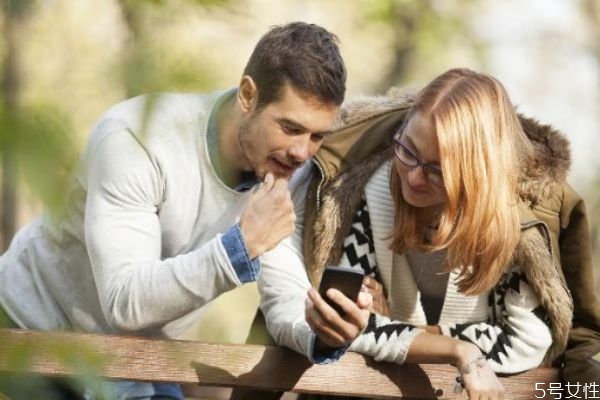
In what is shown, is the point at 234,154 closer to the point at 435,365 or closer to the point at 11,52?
the point at 435,365

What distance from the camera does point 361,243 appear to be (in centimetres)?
248

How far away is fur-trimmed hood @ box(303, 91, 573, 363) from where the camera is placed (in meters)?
2.37

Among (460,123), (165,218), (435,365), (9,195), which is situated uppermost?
(9,195)

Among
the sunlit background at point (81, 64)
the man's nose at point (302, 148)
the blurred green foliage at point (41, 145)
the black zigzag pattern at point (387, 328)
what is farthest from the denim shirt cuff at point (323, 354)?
the blurred green foliage at point (41, 145)

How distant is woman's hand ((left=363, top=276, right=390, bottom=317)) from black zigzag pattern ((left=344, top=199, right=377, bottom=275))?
0.12 ft

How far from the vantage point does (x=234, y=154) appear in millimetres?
2264

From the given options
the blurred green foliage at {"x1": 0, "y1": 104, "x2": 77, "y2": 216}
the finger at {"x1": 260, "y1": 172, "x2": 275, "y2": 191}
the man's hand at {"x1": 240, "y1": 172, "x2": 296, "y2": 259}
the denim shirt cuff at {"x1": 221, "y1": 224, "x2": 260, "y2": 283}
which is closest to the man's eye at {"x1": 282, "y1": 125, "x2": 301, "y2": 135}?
the finger at {"x1": 260, "y1": 172, "x2": 275, "y2": 191}

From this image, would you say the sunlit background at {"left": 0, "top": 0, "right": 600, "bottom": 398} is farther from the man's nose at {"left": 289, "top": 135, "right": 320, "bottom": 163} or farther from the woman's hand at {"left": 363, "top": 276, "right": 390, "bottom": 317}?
the woman's hand at {"left": 363, "top": 276, "right": 390, "bottom": 317}

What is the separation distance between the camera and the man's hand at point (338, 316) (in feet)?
6.75

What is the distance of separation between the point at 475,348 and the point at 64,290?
854 mm

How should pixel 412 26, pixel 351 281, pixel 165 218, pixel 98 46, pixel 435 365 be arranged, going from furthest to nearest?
1. pixel 412 26
2. pixel 435 365
3. pixel 165 218
4. pixel 351 281
5. pixel 98 46

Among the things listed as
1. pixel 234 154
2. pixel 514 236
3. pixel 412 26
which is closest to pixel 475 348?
pixel 514 236

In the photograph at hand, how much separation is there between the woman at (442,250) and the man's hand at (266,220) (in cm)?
20

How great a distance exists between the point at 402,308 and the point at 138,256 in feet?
2.41
